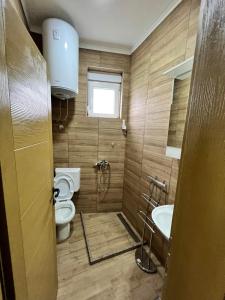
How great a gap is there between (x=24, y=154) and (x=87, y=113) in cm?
191

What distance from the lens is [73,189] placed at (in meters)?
2.38

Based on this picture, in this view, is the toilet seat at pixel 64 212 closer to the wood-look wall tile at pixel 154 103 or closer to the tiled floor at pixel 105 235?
the tiled floor at pixel 105 235

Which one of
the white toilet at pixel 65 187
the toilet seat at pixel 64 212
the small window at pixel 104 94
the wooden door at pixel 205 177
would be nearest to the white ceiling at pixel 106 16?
the small window at pixel 104 94

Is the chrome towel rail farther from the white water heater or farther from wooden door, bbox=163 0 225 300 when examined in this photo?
the white water heater

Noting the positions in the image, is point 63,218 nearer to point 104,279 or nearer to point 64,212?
point 64,212

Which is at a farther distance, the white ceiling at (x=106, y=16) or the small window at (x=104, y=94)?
the small window at (x=104, y=94)

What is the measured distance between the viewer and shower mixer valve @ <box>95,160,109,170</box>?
8.48 ft

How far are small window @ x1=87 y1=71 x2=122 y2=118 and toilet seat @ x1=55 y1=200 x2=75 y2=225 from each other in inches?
56.2

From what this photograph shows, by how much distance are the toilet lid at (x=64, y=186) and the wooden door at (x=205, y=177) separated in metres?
1.94

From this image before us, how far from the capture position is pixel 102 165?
260cm

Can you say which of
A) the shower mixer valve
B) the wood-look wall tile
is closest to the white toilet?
the shower mixer valve

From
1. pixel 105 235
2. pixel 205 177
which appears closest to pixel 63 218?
pixel 105 235

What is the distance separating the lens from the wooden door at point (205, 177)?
1.37ft

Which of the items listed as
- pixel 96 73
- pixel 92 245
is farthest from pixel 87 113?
pixel 92 245
